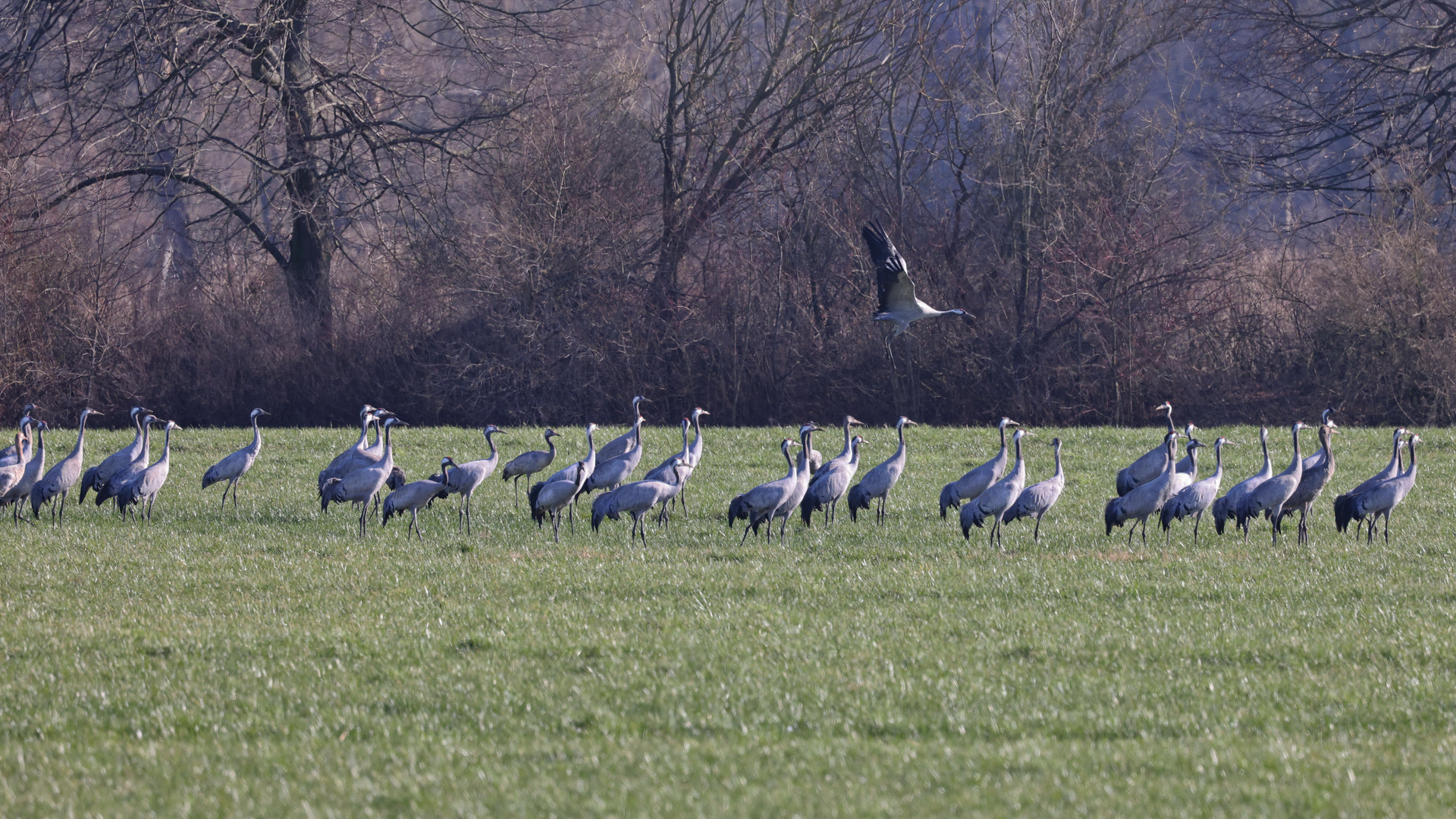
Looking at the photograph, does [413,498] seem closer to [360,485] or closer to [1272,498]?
[360,485]

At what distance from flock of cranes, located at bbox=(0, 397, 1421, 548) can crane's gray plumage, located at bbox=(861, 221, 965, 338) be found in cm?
198

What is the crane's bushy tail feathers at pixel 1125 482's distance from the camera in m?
13.2

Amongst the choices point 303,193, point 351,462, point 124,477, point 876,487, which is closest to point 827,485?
point 876,487

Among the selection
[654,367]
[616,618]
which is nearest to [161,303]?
[654,367]

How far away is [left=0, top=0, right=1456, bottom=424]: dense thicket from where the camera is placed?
909 inches

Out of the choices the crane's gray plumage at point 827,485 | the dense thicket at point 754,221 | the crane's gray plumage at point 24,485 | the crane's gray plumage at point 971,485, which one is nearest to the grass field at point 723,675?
the crane's gray plumage at point 827,485

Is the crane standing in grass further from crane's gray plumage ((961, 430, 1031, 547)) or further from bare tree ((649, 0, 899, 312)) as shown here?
bare tree ((649, 0, 899, 312))

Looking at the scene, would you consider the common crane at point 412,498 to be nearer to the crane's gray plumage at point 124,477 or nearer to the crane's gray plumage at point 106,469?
the crane's gray plumage at point 124,477

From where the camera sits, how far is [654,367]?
80.9 ft

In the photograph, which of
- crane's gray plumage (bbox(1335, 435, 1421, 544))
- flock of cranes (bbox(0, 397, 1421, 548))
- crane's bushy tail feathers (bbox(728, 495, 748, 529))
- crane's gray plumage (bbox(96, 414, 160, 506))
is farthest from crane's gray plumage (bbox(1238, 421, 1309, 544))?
→ crane's gray plumage (bbox(96, 414, 160, 506))

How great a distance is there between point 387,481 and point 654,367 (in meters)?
11.1

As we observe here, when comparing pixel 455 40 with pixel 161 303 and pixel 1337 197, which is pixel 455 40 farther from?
pixel 1337 197

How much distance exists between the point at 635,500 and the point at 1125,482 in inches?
202

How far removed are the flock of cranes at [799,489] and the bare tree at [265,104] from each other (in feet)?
30.9
